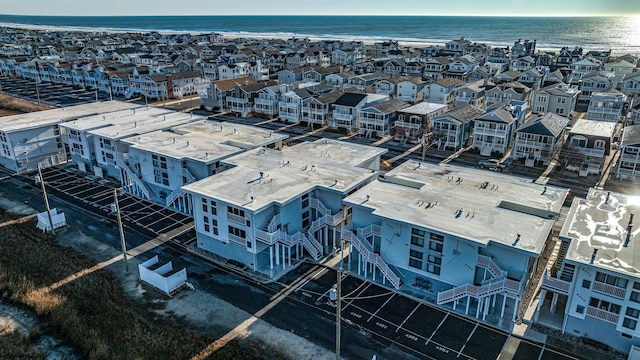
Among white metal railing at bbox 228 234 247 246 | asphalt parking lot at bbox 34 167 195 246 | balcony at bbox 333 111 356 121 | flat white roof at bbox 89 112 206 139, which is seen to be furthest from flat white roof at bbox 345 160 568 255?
balcony at bbox 333 111 356 121

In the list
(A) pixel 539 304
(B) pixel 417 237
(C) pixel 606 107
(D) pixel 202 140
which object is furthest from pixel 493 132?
(D) pixel 202 140

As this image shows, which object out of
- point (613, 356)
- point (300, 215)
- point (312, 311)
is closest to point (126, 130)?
point (300, 215)

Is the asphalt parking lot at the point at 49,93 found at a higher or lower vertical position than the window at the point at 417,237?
lower

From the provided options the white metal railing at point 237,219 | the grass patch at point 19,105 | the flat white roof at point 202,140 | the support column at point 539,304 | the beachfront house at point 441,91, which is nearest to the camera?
the support column at point 539,304

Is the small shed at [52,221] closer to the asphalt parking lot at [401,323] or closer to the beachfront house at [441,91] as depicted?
the asphalt parking lot at [401,323]

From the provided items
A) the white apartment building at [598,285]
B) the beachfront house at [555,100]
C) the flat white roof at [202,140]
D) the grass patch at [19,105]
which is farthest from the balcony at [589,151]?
the grass patch at [19,105]

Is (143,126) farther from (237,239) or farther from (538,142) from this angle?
(538,142)

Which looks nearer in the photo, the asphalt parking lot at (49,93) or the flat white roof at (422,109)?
the flat white roof at (422,109)

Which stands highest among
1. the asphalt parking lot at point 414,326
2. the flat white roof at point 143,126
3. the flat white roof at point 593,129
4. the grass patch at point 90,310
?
the flat white roof at point 143,126
